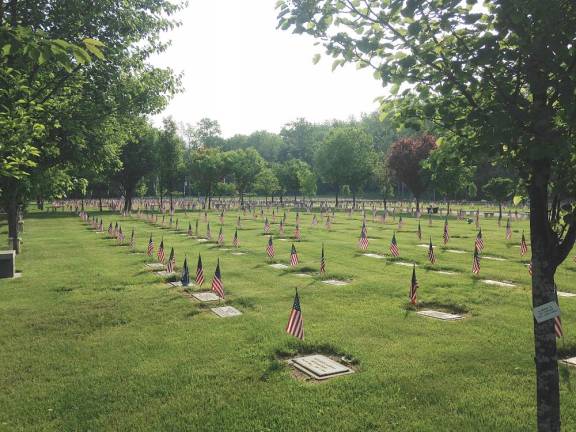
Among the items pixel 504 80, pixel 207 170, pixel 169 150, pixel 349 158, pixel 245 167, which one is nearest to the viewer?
pixel 504 80

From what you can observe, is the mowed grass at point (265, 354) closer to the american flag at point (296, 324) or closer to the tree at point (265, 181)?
the american flag at point (296, 324)

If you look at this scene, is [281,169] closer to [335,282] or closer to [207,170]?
[207,170]

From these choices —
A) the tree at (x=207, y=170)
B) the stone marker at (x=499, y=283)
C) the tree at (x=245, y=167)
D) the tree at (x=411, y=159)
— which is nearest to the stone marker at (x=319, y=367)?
the stone marker at (x=499, y=283)

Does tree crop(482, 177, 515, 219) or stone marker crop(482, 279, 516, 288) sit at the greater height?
tree crop(482, 177, 515, 219)

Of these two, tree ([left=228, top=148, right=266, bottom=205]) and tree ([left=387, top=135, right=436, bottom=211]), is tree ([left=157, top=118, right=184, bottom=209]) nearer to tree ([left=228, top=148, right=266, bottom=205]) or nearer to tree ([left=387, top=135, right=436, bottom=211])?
tree ([left=228, top=148, right=266, bottom=205])

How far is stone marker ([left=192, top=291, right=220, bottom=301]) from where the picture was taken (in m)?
12.3

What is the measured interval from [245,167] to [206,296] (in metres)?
64.6

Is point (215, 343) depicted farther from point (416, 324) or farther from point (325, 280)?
point (325, 280)

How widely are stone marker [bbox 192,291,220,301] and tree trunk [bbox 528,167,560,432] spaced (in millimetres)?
8901

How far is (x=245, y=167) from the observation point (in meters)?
76.4

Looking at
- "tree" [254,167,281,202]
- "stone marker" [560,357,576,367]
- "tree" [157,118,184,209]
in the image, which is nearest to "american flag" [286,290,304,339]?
"stone marker" [560,357,576,367]

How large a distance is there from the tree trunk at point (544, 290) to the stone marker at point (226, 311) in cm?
723

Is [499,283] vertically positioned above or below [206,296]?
above

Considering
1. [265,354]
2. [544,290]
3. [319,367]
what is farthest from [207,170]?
[544,290]
